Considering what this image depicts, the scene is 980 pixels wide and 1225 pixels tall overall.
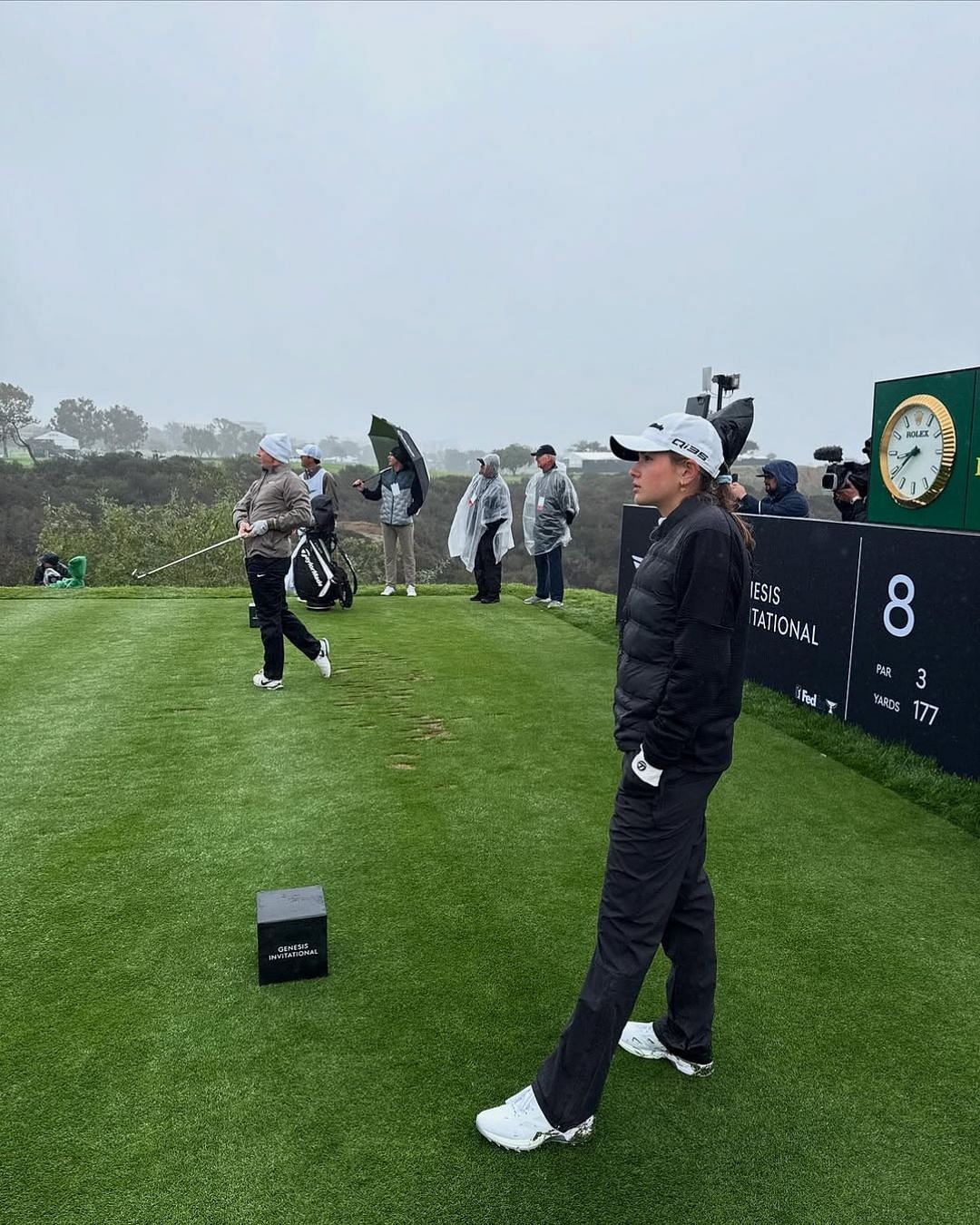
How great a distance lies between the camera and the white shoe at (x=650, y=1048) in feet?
9.46

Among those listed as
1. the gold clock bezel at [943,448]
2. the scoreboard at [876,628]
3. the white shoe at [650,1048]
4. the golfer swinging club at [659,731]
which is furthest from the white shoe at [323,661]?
the golfer swinging club at [659,731]

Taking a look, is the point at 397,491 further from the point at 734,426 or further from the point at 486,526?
the point at 734,426

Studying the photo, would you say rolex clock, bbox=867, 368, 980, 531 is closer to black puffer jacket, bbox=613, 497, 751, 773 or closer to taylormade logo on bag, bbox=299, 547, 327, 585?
black puffer jacket, bbox=613, 497, 751, 773

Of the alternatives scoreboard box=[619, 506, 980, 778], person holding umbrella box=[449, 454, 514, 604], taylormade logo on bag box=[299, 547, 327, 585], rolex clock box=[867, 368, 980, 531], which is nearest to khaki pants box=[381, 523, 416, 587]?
person holding umbrella box=[449, 454, 514, 604]

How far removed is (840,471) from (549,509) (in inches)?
159

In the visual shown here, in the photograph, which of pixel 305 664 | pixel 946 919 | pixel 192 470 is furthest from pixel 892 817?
pixel 192 470

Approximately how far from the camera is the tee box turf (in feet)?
10.5

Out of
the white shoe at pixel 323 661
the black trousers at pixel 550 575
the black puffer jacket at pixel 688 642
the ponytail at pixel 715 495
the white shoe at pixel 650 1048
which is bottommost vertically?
the white shoe at pixel 650 1048

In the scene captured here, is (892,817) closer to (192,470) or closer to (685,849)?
(685,849)

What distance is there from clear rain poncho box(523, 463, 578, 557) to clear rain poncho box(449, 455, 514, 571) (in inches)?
12.2

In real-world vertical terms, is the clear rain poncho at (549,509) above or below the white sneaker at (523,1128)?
above

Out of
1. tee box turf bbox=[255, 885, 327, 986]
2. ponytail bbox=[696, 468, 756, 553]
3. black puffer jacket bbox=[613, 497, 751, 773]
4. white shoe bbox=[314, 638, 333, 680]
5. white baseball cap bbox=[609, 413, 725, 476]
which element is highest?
white baseball cap bbox=[609, 413, 725, 476]

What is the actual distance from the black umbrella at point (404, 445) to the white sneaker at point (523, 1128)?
9700 mm

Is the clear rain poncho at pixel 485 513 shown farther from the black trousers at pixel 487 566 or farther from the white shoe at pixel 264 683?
the white shoe at pixel 264 683
